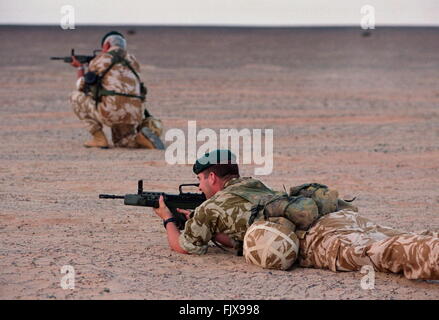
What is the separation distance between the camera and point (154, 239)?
6.89 m

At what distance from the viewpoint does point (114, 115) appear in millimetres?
11289

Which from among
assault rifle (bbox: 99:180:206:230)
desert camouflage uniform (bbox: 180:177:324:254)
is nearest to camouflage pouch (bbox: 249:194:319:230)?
desert camouflage uniform (bbox: 180:177:324:254)

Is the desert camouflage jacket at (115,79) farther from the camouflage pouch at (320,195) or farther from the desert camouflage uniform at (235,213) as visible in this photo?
the camouflage pouch at (320,195)

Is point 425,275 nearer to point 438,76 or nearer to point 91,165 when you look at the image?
point 91,165

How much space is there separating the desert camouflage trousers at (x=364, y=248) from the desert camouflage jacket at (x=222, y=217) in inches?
16.6

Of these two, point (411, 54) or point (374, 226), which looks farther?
point (411, 54)

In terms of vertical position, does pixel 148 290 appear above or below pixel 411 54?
below

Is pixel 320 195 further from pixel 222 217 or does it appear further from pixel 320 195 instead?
pixel 222 217

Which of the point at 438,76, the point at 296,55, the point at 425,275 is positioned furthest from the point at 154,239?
the point at 296,55

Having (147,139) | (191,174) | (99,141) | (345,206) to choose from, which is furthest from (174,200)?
(99,141)

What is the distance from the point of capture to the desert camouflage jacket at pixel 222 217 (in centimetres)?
590

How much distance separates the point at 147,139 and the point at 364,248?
20.9 ft

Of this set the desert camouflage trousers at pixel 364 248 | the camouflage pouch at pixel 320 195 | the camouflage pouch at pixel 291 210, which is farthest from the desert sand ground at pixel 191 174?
the camouflage pouch at pixel 320 195

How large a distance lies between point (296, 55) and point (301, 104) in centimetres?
1840
